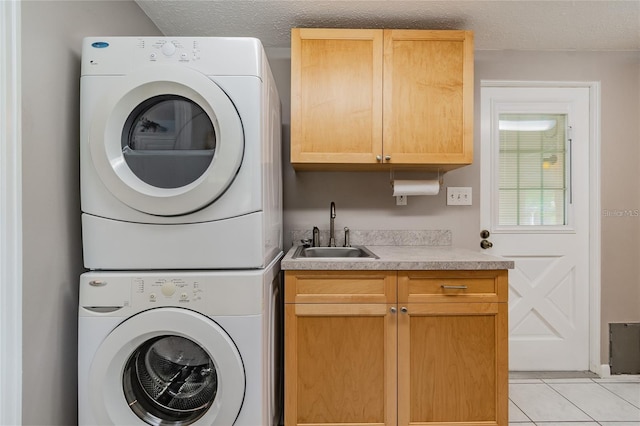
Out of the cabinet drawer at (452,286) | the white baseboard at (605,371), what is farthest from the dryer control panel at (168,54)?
the white baseboard at (605,371)

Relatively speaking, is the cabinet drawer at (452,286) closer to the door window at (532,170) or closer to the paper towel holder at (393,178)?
the paper towel holder at (393,178)

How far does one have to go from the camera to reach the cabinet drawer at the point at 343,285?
1553 millimetres

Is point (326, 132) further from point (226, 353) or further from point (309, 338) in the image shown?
point (226, 353)

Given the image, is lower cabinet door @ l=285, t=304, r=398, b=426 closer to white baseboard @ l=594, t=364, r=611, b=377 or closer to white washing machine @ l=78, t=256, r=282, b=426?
white washing machine @ l=78, t=256, r=282, b=426

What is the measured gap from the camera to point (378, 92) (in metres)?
1.83

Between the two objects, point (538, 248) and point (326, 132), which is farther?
point (538, 248)

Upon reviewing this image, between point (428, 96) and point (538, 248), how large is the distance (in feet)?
4.51

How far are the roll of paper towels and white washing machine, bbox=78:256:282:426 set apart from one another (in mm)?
1149

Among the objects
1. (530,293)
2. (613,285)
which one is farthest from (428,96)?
(613,285)

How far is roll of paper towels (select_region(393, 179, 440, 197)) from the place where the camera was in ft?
6.91

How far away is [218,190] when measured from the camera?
1.26 metres

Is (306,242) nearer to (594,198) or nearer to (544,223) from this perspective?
(544,223)

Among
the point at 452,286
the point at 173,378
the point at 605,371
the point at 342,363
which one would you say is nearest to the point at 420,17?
the point at 452,286

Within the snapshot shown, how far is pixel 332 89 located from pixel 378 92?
0.81 ft
